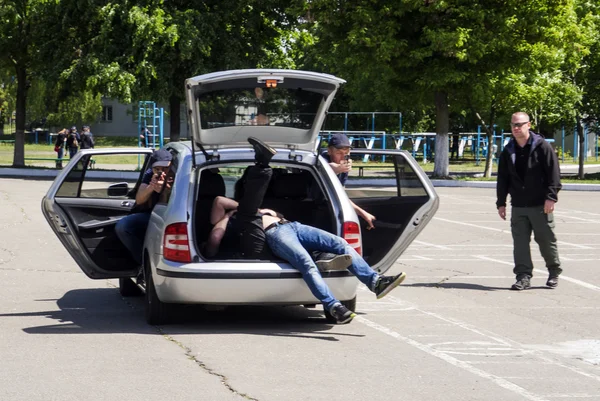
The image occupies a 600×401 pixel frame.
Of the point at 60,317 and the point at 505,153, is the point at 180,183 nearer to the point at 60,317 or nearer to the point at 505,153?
the point at 60,317

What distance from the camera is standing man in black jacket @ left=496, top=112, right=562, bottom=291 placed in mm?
11508

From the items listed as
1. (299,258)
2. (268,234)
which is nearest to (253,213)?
(268,234)

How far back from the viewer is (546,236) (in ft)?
38.3

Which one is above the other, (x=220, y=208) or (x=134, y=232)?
(x=220, y=208)

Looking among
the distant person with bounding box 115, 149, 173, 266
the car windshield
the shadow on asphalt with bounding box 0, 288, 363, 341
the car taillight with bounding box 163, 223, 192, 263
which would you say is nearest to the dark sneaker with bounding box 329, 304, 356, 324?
the shadow on asphalt with bounding box 0, 288, 363, 341

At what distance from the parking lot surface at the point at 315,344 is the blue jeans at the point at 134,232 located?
563 millimetres

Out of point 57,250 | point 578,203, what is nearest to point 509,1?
point 578,203

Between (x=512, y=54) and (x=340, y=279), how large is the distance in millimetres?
27575

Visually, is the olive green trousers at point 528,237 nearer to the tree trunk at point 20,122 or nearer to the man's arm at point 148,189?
the man's arm at point 148,189

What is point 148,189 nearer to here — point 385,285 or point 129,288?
point 129,288

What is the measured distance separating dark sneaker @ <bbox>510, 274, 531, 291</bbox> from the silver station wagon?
1912mm

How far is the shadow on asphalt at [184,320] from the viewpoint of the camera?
879 cm

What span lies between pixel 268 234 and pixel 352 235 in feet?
2.24

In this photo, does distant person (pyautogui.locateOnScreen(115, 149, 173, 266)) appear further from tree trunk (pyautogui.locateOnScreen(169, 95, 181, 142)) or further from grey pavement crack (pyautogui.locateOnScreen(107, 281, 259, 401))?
tree trunk (pyautogui.locateOnScreen(169, 95, 181, 142))
